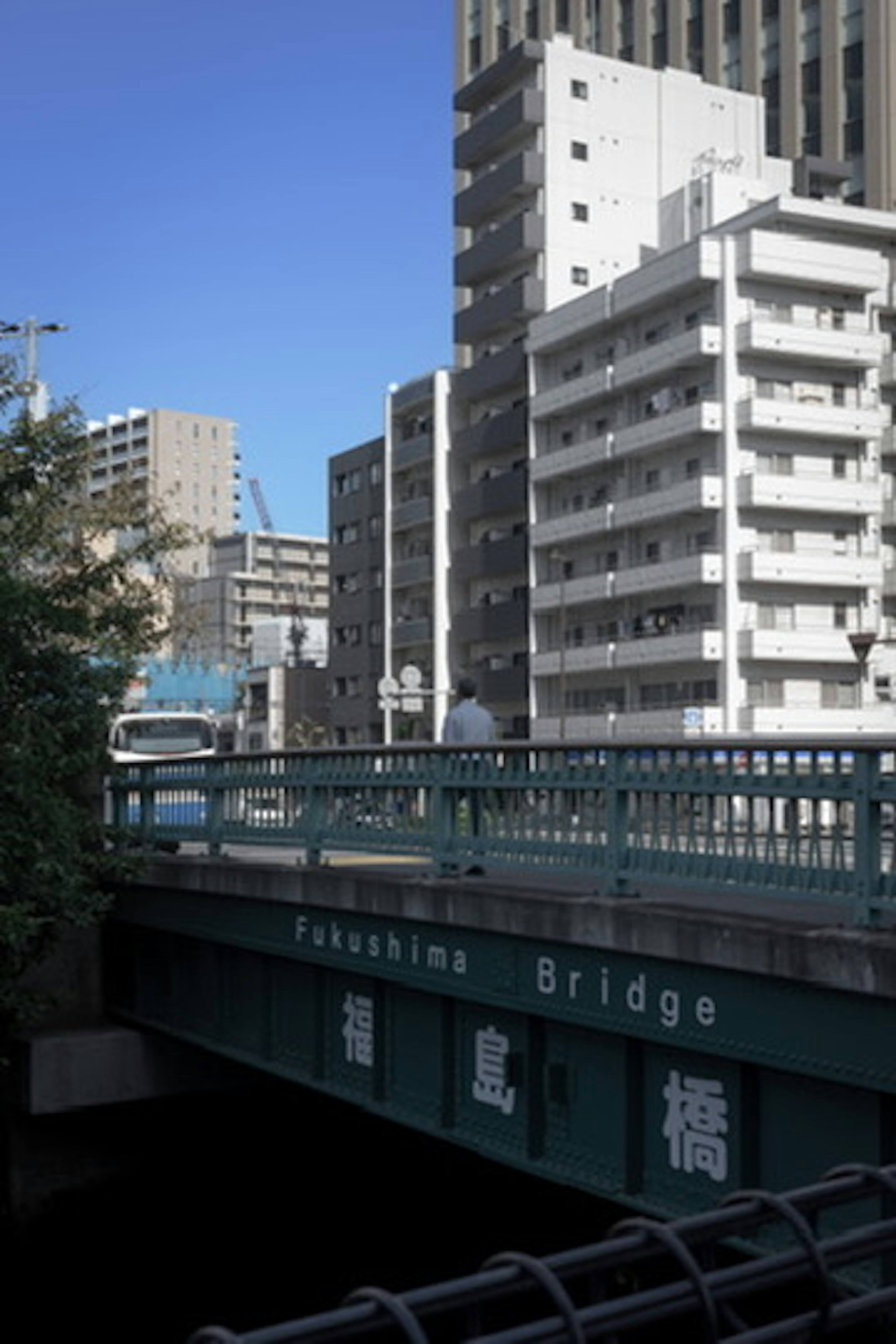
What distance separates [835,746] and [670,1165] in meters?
2.39

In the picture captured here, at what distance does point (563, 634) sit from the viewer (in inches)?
2431

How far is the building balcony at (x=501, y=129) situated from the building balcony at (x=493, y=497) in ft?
42.8

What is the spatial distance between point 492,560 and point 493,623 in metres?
2.58

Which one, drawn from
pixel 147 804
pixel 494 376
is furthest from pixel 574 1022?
pixel 494 376

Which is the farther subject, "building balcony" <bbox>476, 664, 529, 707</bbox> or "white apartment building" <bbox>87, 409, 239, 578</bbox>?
"white apartment building" <bbox>87, 409, 239, 578</bbox>

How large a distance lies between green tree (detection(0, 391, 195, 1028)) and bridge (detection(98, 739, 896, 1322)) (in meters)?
1.29

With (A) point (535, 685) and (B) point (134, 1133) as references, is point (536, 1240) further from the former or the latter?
(A) point (535, 685)

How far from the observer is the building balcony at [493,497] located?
6706 cm

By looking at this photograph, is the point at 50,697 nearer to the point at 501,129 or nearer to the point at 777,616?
the point at 777,616

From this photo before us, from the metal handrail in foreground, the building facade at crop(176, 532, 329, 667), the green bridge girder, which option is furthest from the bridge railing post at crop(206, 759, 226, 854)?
the building facade at crop(176, 532, 329, 667)

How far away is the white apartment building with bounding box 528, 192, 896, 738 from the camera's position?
56.6 metres

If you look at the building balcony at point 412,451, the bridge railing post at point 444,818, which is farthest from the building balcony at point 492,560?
the bridge railing post at point 444,818

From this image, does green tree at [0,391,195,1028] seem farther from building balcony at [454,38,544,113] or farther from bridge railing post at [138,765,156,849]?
building balcony at [454,38,544,113]

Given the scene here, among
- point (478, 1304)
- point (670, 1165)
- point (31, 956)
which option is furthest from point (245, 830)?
point (478, 1304)
